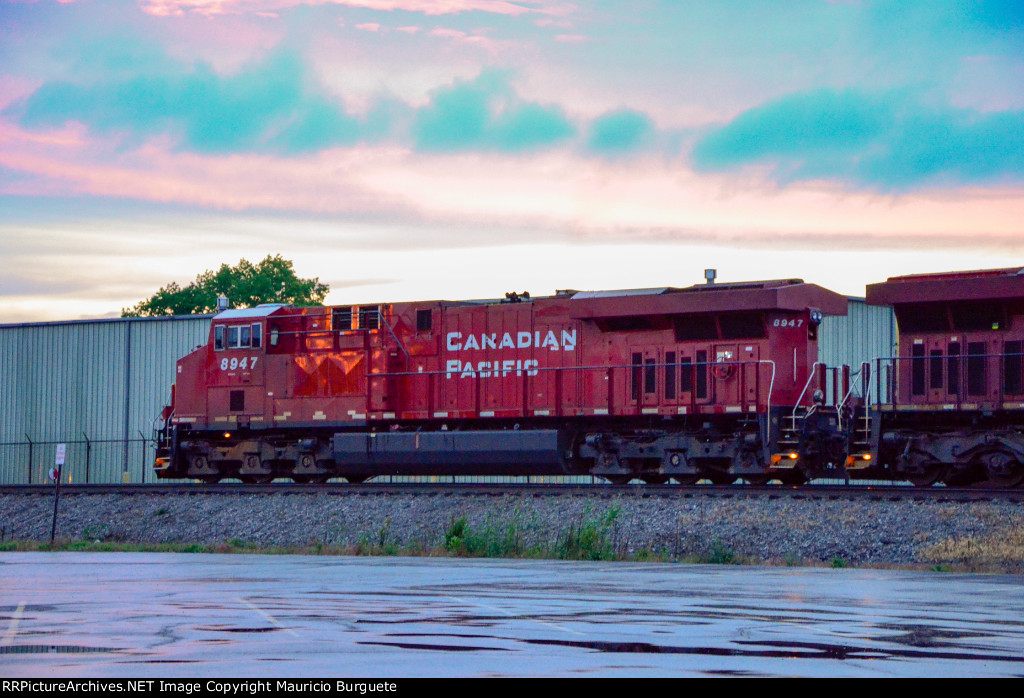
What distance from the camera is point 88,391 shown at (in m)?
43.7

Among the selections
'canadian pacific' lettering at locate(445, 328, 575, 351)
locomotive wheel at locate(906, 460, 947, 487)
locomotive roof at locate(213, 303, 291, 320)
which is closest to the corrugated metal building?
locomotive roof at locate(213, 303, 291, 320)

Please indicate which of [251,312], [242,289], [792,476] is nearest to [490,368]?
[251,312]

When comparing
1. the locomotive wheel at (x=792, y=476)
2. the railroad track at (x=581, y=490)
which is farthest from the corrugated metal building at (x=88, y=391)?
the locomotive wheel at (x=792, y=476)

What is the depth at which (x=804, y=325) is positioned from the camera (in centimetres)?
2588

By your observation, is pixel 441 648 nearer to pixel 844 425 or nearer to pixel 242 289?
pixel 844 425

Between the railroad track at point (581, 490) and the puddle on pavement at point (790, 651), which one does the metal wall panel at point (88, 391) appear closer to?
the railroad track at point (581, 490)

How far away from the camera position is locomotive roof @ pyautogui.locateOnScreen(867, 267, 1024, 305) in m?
22.5

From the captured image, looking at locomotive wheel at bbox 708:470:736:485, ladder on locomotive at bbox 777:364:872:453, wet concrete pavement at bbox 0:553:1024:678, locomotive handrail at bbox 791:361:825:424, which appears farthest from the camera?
locomotive wheel at bbox 708:470:736:485

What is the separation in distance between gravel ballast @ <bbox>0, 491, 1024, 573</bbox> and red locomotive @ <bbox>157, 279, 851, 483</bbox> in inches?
91.2

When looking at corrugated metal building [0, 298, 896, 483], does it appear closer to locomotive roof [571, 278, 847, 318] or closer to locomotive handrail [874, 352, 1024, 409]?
locomotive roof [571, 278, 847, 318]

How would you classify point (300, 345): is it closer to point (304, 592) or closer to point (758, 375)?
point (758, 375)

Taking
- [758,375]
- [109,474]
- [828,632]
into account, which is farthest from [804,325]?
[109,474]

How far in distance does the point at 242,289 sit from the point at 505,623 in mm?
84107

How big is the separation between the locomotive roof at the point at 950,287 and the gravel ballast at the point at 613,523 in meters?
4.51
